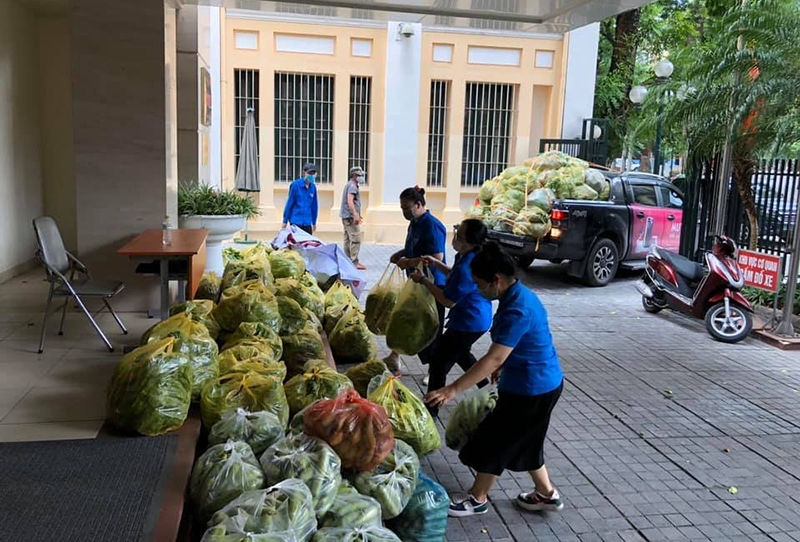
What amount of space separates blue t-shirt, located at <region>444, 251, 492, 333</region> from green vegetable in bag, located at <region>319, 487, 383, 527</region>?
199 centimetres

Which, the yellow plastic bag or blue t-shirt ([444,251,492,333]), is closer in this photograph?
blue t-shirt ([444,251,492,333])

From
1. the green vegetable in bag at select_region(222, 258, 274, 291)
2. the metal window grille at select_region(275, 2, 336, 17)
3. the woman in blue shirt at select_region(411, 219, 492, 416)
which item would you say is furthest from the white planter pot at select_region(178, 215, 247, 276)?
the woman in blue shirt at select_region(411, 219, 492, 416)

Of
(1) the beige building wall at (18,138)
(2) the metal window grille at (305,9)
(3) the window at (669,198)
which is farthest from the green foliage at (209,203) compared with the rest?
(3) the window at (669,198)

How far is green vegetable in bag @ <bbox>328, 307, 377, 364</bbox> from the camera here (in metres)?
5.90

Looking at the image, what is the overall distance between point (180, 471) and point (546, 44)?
14.4 metres

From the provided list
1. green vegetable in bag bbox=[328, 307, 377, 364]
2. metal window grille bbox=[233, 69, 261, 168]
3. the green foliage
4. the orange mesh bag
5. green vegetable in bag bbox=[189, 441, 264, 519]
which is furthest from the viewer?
metal window grille bbox=[233, 69, 261, 168]

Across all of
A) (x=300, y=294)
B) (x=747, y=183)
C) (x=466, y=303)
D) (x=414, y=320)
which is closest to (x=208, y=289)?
(x=300, y=294)

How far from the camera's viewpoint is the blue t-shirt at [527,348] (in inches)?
133

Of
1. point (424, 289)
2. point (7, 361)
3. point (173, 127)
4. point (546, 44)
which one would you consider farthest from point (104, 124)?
point (546, 44)

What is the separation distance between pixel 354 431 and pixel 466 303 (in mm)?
1843

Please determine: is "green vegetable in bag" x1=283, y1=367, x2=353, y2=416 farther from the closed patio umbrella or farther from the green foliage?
the closed patio umbrella

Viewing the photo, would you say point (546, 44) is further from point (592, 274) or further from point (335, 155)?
point (592, 274)

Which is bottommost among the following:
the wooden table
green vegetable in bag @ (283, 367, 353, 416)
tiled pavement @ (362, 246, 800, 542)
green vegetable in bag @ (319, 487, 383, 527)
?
tiled pavement @ (362, 246, 800, 542)

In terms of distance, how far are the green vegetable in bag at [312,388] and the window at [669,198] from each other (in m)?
9.10
